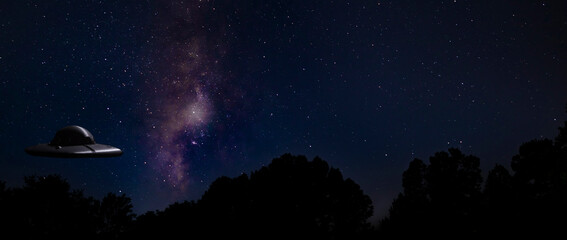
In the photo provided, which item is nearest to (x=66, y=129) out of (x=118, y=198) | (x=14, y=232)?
(x=14, y=232)

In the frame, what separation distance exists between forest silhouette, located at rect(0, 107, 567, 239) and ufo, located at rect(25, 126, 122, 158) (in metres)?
24.0

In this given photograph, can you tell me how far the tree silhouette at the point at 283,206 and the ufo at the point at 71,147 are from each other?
29.0 metres

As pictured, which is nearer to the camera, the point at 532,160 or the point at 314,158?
the point at 532,160

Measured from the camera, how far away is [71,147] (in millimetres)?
4016

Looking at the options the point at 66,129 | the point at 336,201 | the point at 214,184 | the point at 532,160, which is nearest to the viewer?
the point at 66,129

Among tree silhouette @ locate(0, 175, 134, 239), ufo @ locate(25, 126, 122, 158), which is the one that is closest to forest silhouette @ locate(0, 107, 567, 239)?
tree silhouette @ locate(0, 175, 134, 239)

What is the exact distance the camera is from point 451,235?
25484 millimetres

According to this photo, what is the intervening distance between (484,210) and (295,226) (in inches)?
648

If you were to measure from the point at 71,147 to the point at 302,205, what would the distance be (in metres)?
32.0

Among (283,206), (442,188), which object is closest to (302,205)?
(283,206)

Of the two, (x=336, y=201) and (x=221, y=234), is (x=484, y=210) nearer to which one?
(x=336, y=201)

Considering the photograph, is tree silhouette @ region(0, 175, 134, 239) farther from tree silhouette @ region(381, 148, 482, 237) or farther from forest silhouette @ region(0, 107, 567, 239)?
tree silhouette @ region(381, 148, 482, 237)

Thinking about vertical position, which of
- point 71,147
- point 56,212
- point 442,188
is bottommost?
point 71,147

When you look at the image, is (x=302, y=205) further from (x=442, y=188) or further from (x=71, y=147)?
(x=71, y=147)
